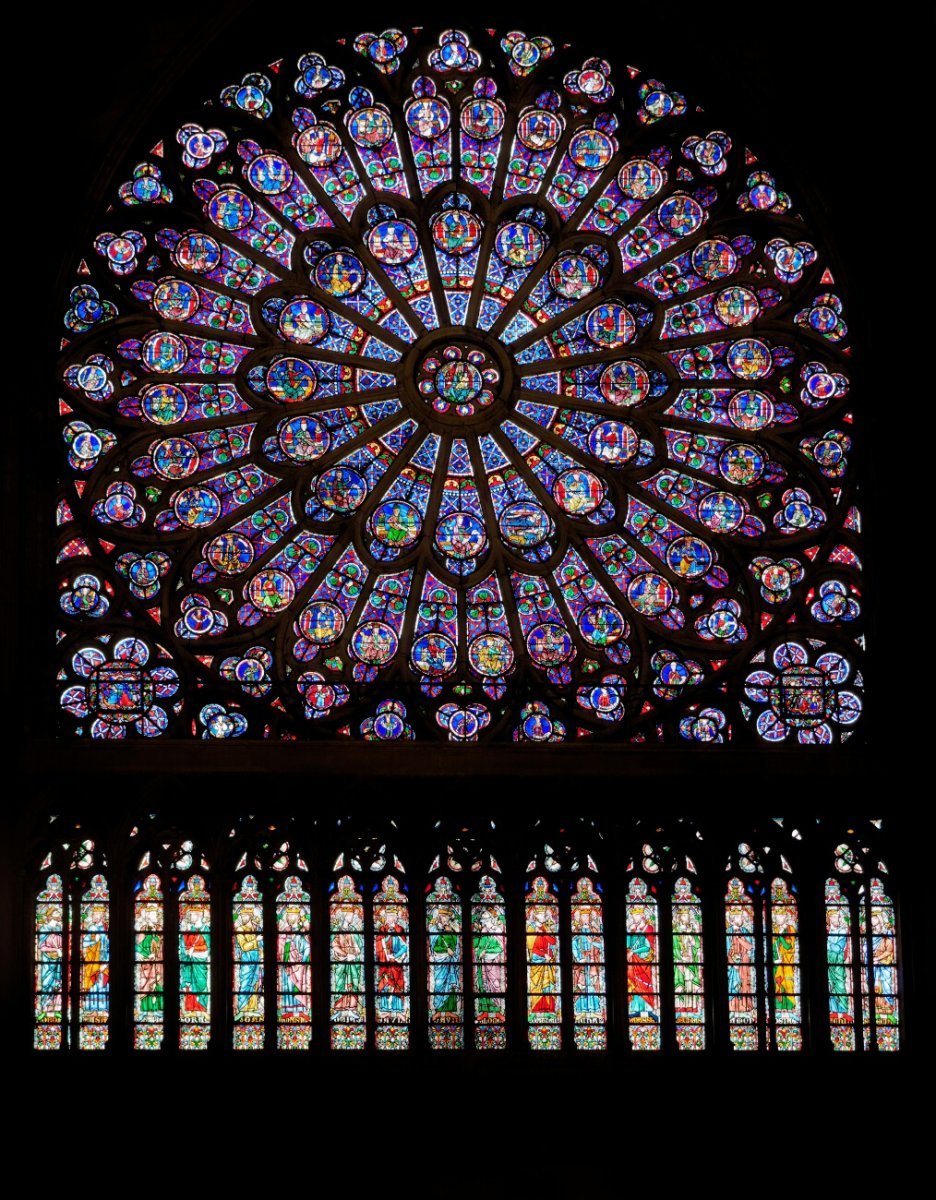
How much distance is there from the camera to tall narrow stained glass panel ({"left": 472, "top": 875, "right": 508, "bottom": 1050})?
50.5 ft

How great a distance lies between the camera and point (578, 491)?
54.6ft

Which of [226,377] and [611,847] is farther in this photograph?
[226,377]

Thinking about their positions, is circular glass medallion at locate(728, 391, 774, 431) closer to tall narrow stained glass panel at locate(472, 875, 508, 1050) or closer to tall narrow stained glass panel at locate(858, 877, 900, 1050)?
tall narrow stained glass panel at locate(858, 877, 900, 1050)

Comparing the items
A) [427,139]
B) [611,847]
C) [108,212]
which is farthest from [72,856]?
[427,139]

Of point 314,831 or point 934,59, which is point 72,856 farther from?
point 934,59

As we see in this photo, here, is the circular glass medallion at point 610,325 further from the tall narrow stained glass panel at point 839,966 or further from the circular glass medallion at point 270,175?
the tall narrow stained glass panel at point 839,966

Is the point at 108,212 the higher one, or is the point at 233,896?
the point at 108,212

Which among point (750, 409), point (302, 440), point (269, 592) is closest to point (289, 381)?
point (302, 440)

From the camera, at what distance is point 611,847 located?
1559cm

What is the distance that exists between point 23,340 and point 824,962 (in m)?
7.68

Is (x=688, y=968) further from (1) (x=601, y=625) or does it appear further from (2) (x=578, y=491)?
(2) (x=578, y=491)

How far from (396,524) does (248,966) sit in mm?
3594

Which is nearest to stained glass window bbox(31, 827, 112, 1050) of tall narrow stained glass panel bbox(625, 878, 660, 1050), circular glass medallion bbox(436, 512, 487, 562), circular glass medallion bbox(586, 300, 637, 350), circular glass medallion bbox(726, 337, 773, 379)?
circular glass medallion bbox(436, 512, 487, 562)

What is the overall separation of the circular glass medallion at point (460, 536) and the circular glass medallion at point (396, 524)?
20 centimetres
